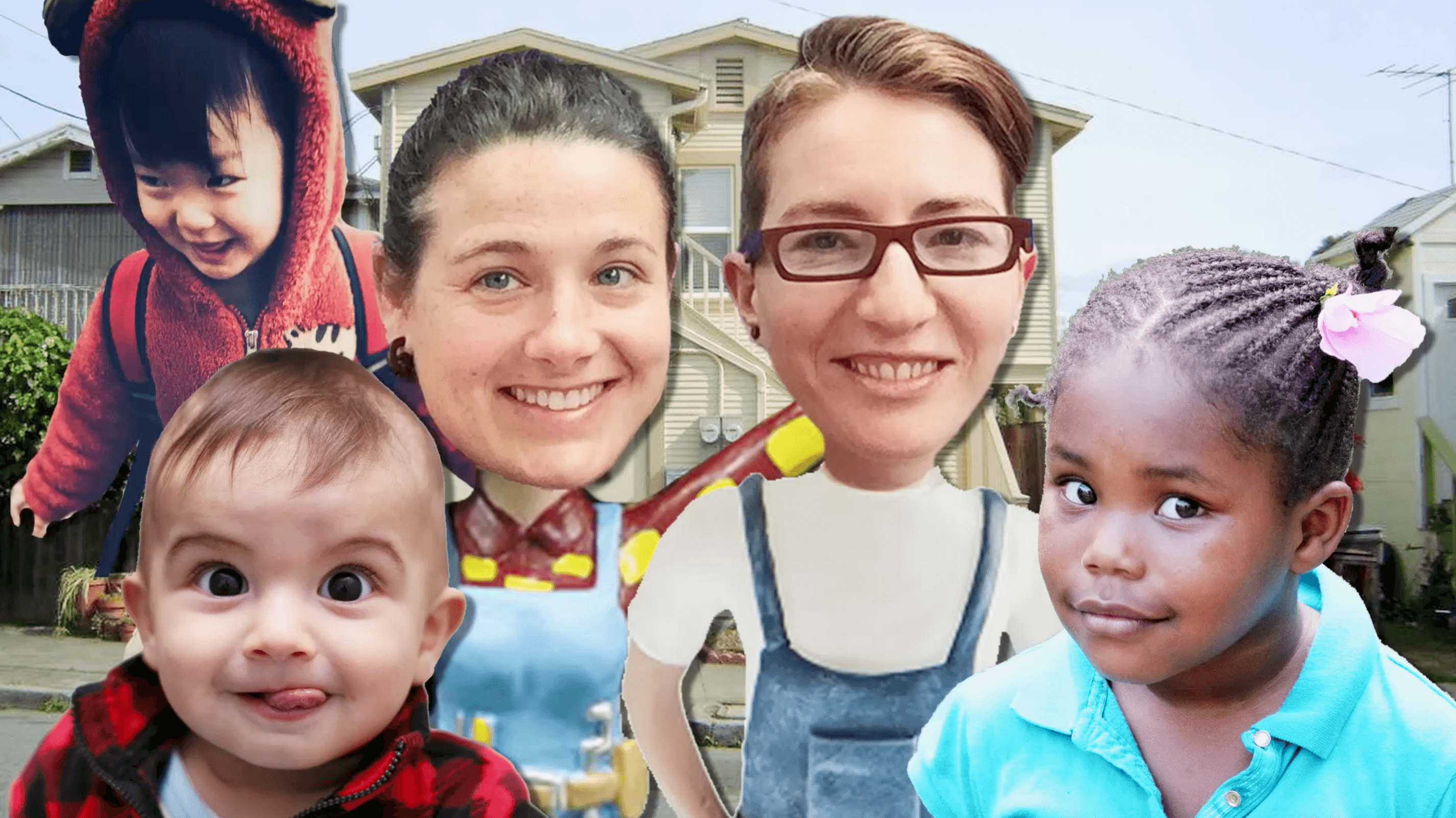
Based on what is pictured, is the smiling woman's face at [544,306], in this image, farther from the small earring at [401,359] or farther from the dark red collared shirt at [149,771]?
the dark red collared shirt at [149,771]

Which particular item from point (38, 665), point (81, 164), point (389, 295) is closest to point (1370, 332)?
point (389, 295)

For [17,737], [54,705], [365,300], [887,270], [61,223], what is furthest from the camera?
[54,705]

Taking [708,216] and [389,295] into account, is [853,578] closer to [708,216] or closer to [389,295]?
[708,216]

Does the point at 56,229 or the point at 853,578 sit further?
the point at 56,229

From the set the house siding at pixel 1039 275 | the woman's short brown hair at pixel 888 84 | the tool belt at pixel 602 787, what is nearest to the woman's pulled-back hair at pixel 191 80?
the woman's short brown hair at pixel 888 84

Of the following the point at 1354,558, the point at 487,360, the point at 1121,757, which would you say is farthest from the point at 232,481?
the point at 1354,558

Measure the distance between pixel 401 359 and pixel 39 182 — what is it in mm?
1223

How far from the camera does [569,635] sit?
2121mm

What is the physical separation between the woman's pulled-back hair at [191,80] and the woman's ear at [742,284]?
831 millimetres

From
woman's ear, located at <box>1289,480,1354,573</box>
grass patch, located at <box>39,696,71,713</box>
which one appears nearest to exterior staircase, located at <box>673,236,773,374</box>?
woman's ear, located at <box>1289,480,1354,573</box>

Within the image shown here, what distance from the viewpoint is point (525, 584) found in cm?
214

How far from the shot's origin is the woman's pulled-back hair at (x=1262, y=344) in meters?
1.32

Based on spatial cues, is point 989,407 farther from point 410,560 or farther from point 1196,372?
point 410,560

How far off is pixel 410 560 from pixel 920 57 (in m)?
1.11
